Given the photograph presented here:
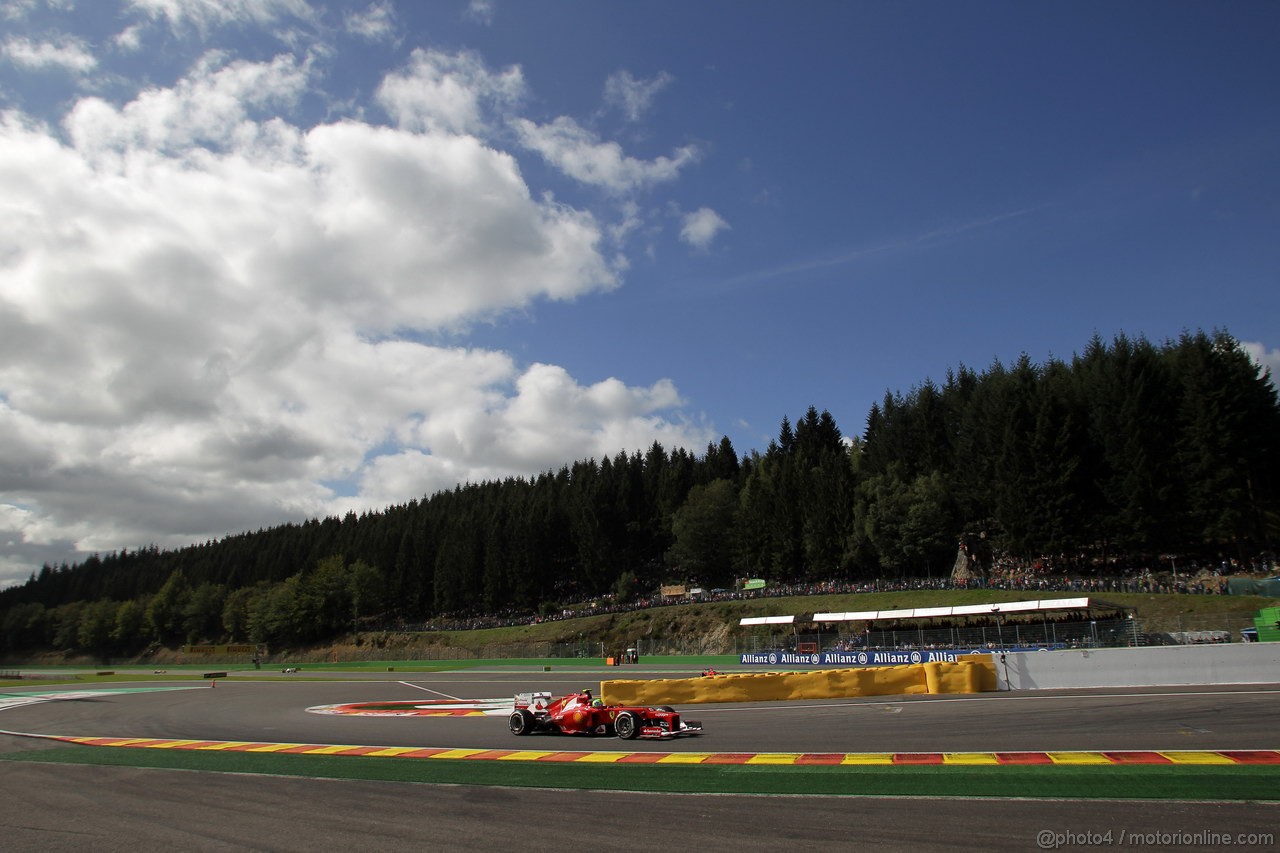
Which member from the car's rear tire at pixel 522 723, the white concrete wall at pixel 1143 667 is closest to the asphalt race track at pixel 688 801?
the car's rear tire at pixel 522 723

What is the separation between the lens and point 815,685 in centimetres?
2612

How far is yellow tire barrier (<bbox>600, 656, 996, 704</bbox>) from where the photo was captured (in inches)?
991

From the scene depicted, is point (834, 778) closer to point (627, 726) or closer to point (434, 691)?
point (627, 726)

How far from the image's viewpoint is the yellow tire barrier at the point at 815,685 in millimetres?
25172

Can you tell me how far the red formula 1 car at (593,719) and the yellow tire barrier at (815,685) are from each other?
234 inches

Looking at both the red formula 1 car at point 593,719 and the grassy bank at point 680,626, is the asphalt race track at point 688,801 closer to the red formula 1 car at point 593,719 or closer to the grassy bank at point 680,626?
the red formula 1 car at point 593,719

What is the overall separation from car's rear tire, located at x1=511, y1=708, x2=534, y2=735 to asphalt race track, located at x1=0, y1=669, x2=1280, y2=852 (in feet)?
1.56

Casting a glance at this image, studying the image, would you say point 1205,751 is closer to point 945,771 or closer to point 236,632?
point 945,771

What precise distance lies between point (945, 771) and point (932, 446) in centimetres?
8668

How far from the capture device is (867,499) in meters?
86.7

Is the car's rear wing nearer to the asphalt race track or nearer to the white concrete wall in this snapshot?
the asphalt race track

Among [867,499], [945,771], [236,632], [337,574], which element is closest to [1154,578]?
[867,499]

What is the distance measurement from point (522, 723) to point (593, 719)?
205 cm

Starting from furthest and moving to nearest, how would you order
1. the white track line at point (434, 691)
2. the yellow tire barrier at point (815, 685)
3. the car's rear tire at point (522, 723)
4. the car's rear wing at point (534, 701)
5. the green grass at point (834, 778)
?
the white track line at point (434, 691) → the yellow tire barrier at point (815, 685) → the car's rear wing at point (534, 701) → the car's rear tire at point (522, 723) → the green grass at point (834, 778)
